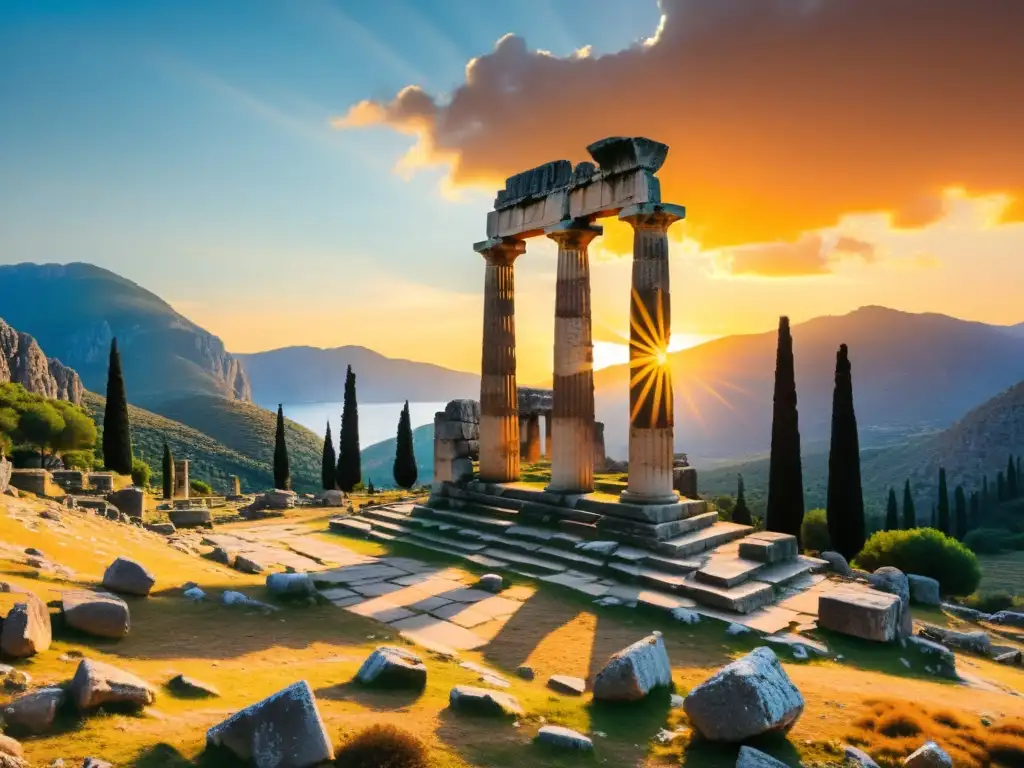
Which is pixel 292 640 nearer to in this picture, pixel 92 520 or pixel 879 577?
Result: pixel 92 520

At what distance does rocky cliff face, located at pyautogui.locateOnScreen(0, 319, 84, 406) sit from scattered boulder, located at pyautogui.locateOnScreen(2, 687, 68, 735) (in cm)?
7485

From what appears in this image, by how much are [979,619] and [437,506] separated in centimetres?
1223

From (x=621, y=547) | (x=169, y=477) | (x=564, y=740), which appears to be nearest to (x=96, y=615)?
(x=564, y=740)

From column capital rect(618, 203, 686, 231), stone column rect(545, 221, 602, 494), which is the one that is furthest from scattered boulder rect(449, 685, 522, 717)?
column capital rect(618, 203, 686, 231)

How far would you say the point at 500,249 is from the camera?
54.1 ft

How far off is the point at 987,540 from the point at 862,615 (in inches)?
1479

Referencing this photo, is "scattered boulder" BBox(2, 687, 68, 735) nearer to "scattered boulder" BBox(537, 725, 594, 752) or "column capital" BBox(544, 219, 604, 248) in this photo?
"scattered boulder" BBox(537, 725, 594, 752)

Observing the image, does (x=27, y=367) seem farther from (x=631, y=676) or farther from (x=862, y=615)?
(x=862, y=615)

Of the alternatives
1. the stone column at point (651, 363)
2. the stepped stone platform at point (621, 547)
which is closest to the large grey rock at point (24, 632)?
the stepped stone platform at point (621, 547)

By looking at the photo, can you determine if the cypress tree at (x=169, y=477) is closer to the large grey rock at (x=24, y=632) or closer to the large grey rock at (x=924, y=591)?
the large grey rock at (x=24, y=632)

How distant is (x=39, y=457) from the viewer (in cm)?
2795

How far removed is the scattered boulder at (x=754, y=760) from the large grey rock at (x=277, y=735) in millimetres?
2791

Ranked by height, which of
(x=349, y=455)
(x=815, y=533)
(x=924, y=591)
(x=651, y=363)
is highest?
(x=651, y=363)

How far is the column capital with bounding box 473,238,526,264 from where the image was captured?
16.4m
